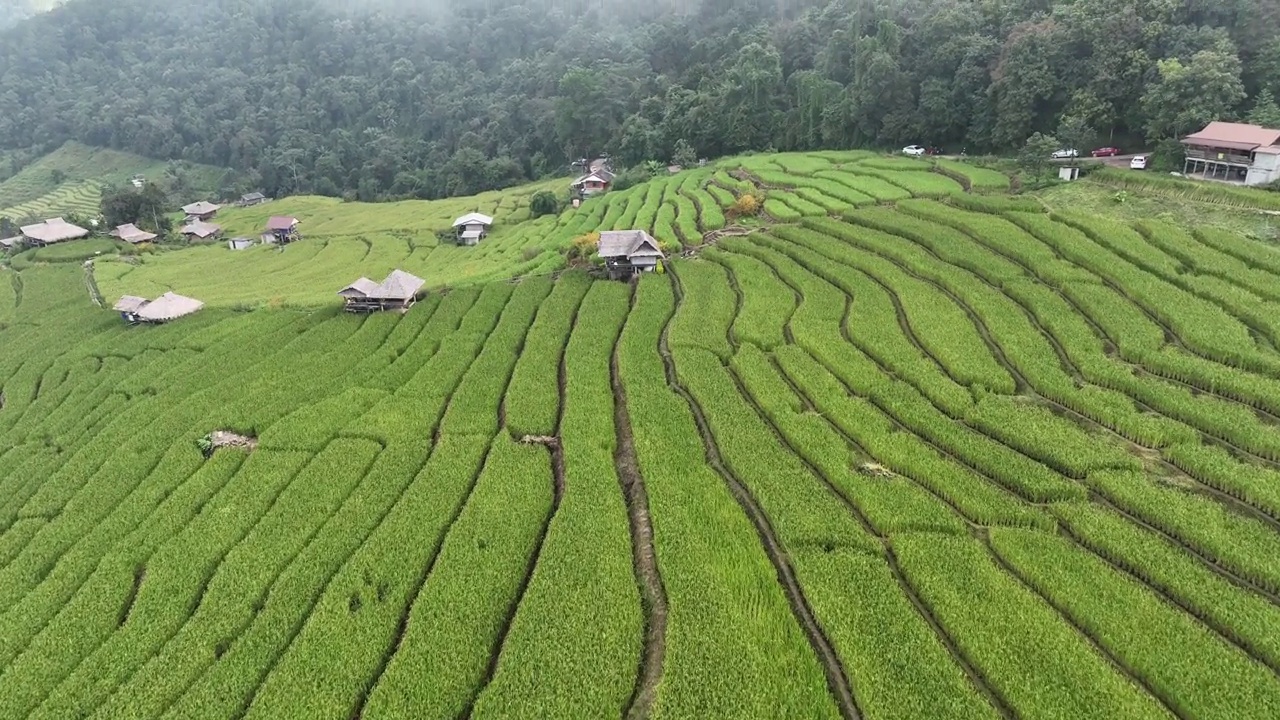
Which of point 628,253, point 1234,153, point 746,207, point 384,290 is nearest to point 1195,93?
point 1234,153

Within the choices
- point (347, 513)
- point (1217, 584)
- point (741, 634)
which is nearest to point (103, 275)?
point (347, 513)

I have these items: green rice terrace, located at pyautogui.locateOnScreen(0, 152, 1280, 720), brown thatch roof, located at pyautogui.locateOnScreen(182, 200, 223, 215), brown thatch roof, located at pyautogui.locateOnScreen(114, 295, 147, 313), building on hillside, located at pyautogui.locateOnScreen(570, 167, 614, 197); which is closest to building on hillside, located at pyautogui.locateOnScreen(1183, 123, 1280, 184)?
green rice terrace, located at pyautogui.locateOnScreen(0, 152, 1280, 720)

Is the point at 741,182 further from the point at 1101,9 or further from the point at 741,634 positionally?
the point at 741,634

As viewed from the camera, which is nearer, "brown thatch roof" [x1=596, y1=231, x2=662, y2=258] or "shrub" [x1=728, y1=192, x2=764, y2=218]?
"brown thatch roof" [x1=596, y1=231, x2=662, y2=258]

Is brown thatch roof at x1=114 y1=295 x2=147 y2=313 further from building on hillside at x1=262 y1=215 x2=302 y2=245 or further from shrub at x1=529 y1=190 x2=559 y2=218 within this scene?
shrub at x1=529 y1=190 x2=559 y2=218

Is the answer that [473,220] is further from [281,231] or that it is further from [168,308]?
[168,308]

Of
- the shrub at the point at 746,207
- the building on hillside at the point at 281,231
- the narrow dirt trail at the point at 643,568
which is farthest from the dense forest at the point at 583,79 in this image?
the narrow dirt trail at the point at 643,568
